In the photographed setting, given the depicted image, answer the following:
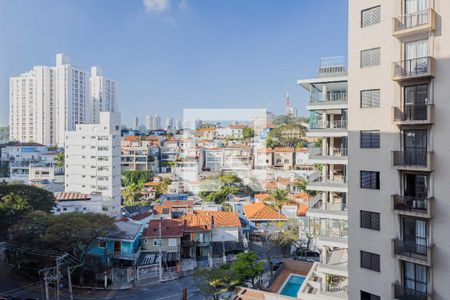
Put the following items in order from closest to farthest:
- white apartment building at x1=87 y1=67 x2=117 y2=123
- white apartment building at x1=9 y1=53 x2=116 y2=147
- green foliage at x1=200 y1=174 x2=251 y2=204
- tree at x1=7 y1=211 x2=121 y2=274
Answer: tree at x1=7 y1=211 x2=121 y2=274, green foliage at x1=200 y1=174 x2=251 y2=204, white apartment building at x1=9 y1=53 x2=116 y2=147, white apartment building at x1=87 y1=67 x2=117 y2=123

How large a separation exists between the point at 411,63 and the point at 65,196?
25268 millimetres

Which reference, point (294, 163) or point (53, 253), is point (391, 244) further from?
point (294, 163)

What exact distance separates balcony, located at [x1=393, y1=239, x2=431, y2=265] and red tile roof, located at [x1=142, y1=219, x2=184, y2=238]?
1245 centimetres

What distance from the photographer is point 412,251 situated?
6324 millimetres

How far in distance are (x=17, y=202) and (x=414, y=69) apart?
2058 cm

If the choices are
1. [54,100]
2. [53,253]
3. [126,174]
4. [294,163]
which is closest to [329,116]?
[53,253]

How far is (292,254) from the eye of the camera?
1822cm

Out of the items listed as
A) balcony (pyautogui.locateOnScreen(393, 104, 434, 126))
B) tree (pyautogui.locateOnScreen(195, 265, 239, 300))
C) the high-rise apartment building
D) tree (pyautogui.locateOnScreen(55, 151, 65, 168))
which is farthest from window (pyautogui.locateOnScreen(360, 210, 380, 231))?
tree (pyautogui.locateOnScreen(55, 151, 65, 168))

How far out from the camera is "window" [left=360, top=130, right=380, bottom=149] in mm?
6906

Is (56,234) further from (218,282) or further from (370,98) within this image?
(370,98)

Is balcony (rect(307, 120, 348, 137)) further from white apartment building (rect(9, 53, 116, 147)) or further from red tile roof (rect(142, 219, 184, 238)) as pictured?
white apartment building (rect(9, 53, 116, 147))

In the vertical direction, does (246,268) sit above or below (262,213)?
below

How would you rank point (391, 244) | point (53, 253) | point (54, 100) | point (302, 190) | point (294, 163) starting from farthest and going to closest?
1. point (54, 100)
2. point (294, 163)
3. point (302, 190)
4. point (53, 253)
5. point (391, 244)

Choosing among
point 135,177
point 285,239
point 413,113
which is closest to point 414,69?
point 413,113
